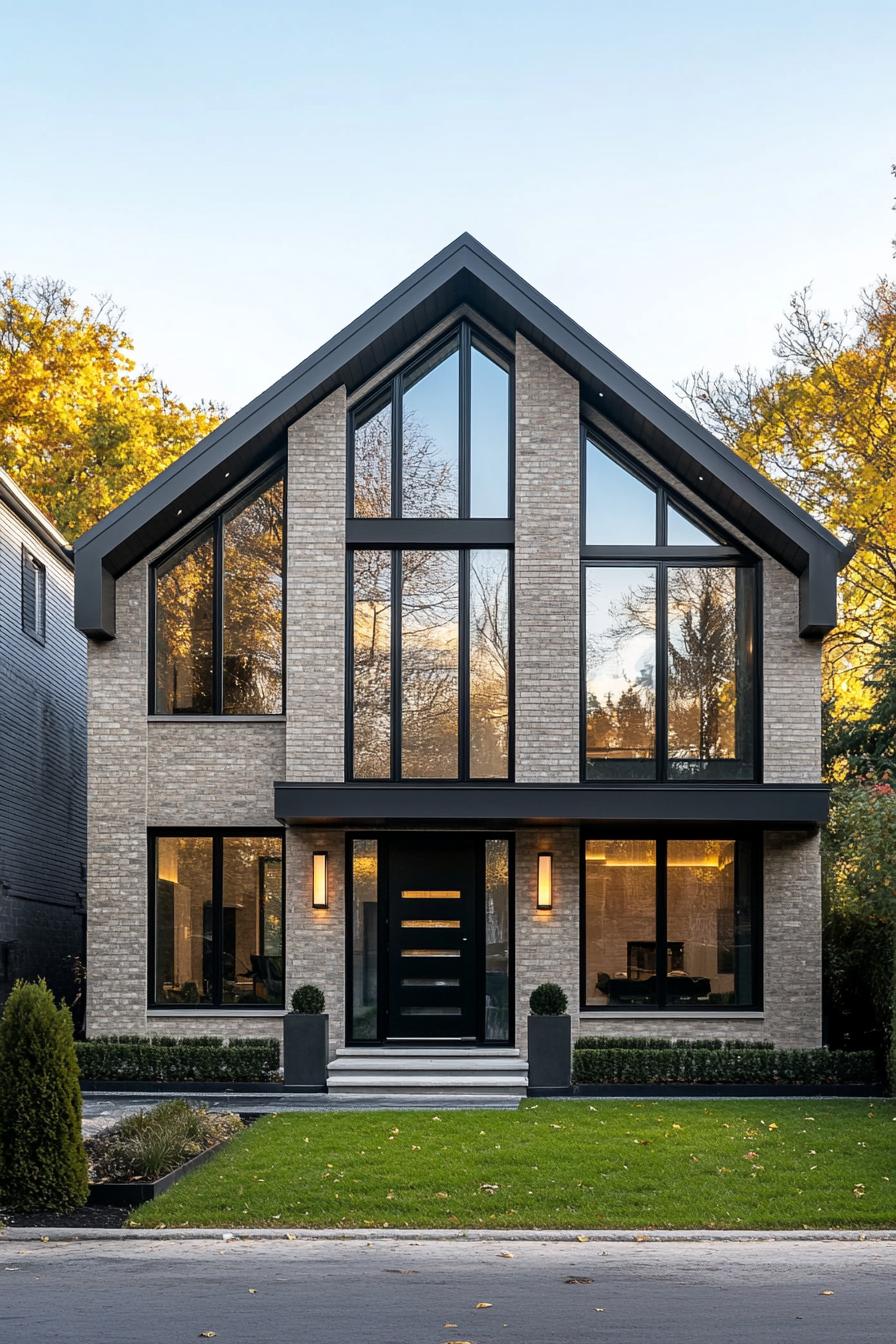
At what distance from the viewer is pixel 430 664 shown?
61.3 ft

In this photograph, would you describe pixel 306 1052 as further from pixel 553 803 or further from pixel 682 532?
pixel 682 532

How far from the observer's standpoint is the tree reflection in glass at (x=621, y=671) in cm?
1856

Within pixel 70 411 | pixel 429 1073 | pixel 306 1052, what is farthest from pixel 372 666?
pixel 70 411

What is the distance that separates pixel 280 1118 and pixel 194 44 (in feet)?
48.1

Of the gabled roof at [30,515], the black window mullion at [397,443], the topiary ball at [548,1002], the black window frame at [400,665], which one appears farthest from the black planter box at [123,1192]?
the gabled roof at [30,515]

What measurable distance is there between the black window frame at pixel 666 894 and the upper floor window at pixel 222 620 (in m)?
4.63

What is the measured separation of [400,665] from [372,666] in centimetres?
36

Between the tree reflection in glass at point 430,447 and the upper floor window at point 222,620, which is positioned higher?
the tree reflection in glass at point 430,447

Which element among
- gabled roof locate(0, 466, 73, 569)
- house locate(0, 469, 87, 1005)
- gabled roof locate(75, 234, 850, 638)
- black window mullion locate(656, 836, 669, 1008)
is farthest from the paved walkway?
gabled roof locate(0, 466, 73, 569)

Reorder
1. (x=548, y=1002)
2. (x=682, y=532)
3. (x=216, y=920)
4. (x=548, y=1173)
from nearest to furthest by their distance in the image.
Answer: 1. (x=548, y=1173)
2. (x=548, y=1002)
3. (x=216, y=920)
4. (x=682, y=532)

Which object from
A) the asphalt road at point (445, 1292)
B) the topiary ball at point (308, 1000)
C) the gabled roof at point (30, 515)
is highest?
the gabled roof at point (30, 515)

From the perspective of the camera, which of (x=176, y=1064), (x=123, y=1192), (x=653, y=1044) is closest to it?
(x=123, y=1192)

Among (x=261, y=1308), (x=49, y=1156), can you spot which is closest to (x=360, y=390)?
(x=49, y=1156)

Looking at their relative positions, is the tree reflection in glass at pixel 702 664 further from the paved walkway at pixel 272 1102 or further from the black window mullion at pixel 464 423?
the paved walkway at pixel 272 1102
